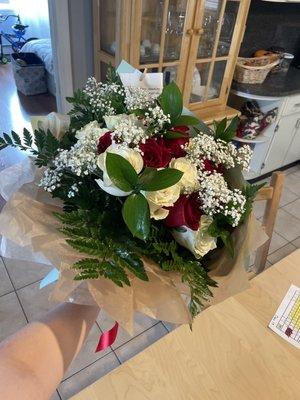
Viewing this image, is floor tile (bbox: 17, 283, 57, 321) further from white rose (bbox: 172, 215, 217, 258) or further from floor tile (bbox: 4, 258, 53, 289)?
white rose (bbox: 172, 215, 217, 258)

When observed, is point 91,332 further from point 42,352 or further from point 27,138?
point 27,138

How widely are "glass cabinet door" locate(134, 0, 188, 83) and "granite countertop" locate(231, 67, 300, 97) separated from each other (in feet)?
2.35

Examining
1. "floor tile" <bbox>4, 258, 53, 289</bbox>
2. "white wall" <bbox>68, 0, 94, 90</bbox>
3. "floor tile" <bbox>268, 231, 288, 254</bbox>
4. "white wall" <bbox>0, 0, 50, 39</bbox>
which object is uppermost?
"white wall" <bbox>68, 0, 94, 90</bbox>

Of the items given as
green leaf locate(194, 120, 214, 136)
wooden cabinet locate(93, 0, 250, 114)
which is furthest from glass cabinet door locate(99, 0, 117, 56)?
green leaf locate(194, 120, 214, 136)

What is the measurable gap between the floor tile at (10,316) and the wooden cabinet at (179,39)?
1463 mm

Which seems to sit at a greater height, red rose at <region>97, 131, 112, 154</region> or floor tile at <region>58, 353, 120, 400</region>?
red rose at <region>97, 131, 112, 154</region>

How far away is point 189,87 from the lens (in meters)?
2.01

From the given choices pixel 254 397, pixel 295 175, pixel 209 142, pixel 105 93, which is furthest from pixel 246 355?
pixel 295 175

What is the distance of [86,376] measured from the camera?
4.50 ft

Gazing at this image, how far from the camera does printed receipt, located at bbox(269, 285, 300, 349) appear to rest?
79 centimetres

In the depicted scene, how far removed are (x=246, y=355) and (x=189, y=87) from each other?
1700mm

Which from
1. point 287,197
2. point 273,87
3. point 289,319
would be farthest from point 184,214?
point 287,197

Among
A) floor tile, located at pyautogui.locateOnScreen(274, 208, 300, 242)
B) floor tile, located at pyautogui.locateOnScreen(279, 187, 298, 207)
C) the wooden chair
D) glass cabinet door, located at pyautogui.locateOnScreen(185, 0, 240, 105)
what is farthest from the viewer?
floor tile, located at pyautogui.locateOnScreen(279, 187, 298, 207)

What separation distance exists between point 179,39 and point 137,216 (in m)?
1.70
